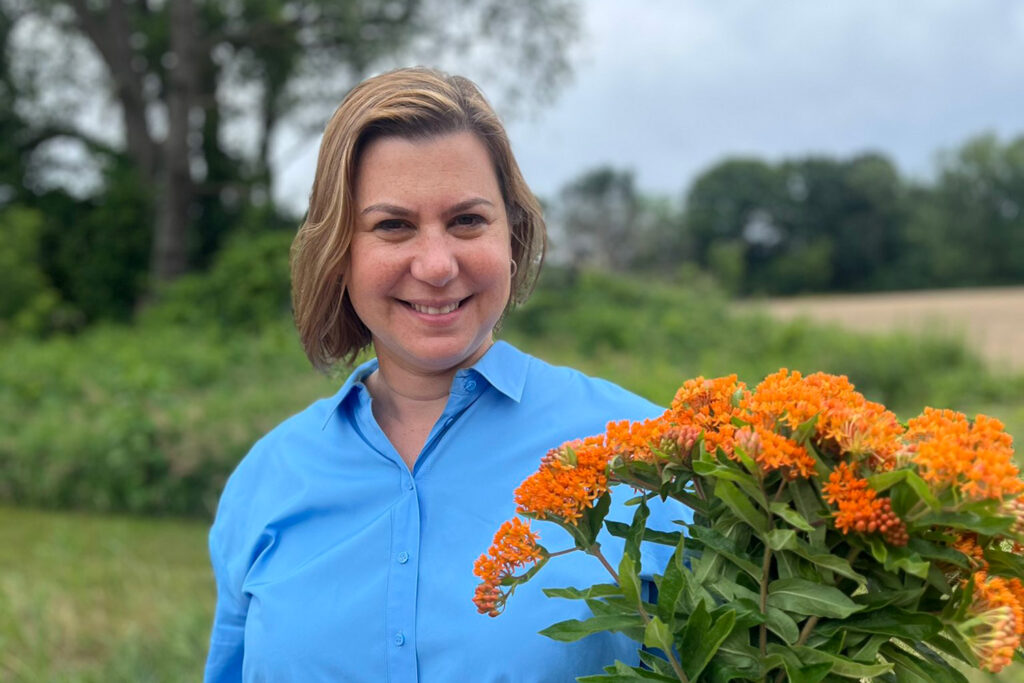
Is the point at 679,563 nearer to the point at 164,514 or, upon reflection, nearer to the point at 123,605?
the point at 123,605

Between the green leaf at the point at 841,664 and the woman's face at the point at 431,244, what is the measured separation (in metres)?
0.88

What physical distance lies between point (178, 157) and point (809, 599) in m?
15.9

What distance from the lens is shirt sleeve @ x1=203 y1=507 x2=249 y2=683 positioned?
1925 mm

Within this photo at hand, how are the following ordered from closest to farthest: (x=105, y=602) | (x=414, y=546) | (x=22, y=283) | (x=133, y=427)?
(x=414, y=546)
(x=105, y=602)
(x=133, y=427)
(x=22, y=283)

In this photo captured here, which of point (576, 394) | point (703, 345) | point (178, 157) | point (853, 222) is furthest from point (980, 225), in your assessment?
point (576, 394)

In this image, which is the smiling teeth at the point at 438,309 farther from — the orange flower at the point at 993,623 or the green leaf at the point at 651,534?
the orange flower at the point at 993,623

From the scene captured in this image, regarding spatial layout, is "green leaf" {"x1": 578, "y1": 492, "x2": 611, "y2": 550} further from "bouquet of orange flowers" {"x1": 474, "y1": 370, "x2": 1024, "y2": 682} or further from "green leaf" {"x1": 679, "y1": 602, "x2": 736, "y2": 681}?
"green leaf" {"x1": 679, "y1": 602, "x2": 736, "y2": 681}

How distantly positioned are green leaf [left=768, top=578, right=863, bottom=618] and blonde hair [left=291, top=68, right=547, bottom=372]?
38.8 inches

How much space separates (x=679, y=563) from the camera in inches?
44.0

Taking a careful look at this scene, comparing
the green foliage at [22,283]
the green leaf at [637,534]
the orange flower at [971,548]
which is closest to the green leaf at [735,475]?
the green leaf at [637,534]

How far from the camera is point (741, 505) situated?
108 centimetres

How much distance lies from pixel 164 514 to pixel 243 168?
10.9 m

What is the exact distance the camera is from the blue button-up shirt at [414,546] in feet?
5.10

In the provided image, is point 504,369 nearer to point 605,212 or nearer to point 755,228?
point 605,212
